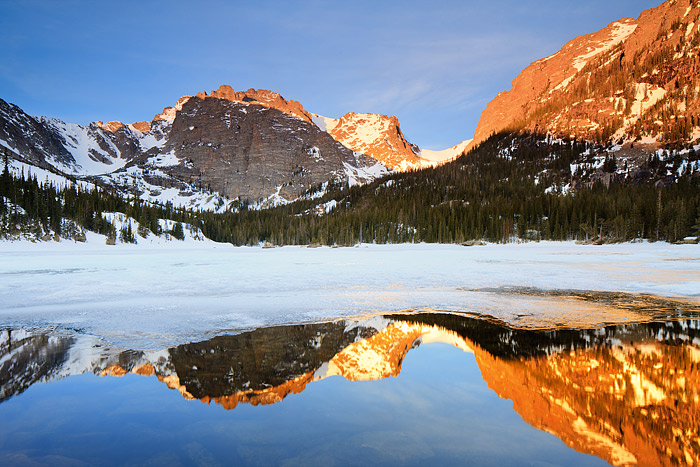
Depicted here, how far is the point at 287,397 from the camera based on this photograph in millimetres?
5434

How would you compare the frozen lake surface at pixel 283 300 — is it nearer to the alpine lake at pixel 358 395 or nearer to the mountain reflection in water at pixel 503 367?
the alpine lake at pixel 358 395

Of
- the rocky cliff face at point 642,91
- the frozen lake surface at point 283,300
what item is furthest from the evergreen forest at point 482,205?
the frozen lake surface at point 283,300

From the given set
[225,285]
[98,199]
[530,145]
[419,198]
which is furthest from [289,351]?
[530,145]

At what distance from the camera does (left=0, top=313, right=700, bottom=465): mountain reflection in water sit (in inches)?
174

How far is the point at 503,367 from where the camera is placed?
6.53 m

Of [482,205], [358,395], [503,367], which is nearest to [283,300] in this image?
[358,395]

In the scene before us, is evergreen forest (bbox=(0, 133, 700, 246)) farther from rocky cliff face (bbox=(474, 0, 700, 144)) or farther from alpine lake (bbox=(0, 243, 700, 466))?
alpine lake (bbox=(0, 243, 700, 466))

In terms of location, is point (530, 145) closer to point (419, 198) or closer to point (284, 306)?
point (419, 198)

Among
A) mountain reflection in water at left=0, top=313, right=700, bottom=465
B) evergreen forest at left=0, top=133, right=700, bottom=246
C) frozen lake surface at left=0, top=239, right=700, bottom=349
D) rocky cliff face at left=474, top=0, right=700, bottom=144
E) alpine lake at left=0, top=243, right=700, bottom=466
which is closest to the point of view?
alpine lake at left=0, top=243, right=700, bottom=466

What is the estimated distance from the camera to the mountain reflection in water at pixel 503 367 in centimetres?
443

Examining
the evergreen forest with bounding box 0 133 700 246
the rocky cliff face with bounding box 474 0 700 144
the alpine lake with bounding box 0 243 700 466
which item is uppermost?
the rocky cliff face with bounding box 474 0 700 144

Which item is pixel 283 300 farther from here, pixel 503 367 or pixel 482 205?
pixel 482 205

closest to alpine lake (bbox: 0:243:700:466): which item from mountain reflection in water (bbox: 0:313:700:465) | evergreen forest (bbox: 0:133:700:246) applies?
mountain reflection in water (bbox: 0:313:700:465)

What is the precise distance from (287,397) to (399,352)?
2.79m
